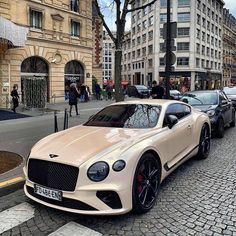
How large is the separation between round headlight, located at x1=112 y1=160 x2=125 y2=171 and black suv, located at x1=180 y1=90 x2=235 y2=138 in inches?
243

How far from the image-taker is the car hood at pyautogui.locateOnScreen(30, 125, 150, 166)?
3.94 meters

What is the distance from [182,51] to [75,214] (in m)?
63.1

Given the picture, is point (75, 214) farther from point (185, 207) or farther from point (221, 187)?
point (221, 187)

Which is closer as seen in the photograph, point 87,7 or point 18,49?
point 18,49

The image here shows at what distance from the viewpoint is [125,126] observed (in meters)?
5.19

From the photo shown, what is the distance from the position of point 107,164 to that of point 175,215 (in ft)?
3.87

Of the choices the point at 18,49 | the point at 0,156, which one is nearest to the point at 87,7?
the point at 18,49

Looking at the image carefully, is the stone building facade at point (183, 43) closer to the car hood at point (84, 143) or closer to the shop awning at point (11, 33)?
the shop awning at point (11, 33)

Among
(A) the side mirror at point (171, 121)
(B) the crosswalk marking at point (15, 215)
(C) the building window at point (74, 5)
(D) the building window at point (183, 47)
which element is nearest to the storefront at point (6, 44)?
(C) the building window at point (74, 5)

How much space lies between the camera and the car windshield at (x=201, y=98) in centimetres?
1037

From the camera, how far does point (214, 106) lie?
32.3 feet

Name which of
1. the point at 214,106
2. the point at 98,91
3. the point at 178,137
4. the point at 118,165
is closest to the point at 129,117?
the point at 178,137

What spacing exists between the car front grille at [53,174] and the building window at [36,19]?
20.7 m

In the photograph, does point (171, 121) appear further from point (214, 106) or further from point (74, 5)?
point (74, 5)
